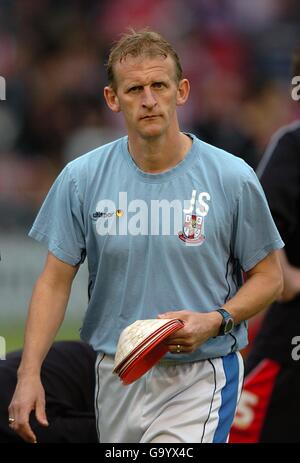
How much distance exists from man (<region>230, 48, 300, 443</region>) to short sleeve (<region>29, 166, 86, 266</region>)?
125 centimetres

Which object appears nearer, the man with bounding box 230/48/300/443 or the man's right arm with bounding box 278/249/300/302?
the man with bounding box 230/48/300/443

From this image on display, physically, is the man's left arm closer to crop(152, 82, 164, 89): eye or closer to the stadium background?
crop(152, 82, 164, 89): eye

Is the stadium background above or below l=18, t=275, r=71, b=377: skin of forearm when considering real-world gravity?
above

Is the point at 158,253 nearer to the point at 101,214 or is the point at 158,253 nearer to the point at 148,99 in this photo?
the point at 101,214

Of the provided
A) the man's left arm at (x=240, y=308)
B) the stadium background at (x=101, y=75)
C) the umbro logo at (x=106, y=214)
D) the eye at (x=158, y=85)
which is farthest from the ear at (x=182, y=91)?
the stadium background at (x=101, y=75)

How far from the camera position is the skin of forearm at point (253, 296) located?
4730mm

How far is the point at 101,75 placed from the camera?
47.4 feet

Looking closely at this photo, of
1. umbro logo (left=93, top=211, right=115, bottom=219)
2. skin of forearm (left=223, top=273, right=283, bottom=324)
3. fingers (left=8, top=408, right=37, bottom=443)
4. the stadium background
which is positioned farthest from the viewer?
the stadium background

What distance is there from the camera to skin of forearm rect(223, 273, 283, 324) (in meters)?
4.73

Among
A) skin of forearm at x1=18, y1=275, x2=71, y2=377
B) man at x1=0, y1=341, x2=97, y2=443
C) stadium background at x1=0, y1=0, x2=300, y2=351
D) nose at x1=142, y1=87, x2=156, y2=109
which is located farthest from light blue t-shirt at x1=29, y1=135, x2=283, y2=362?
stadium background at x1=0, y1=0, x2=300, y2=351

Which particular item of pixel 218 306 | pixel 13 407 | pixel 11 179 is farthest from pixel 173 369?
pixel 11 179
